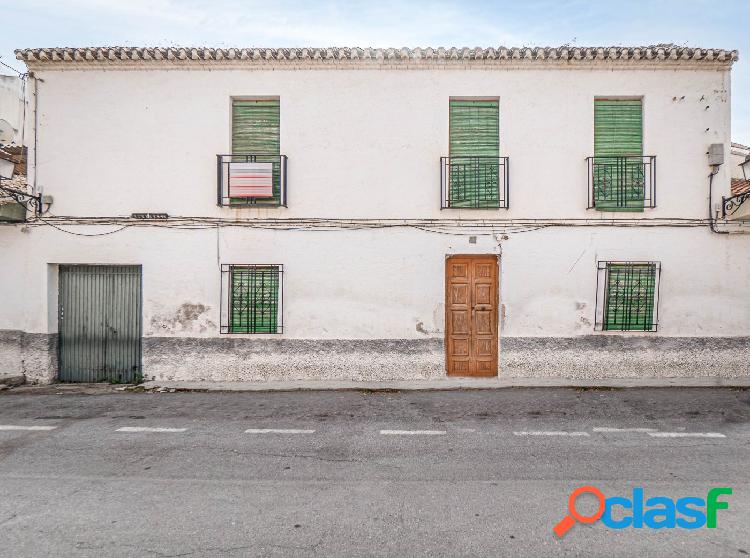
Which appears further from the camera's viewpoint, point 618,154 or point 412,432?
point 618,154

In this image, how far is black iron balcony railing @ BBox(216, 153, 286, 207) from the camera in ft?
27.9

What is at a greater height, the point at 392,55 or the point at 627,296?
the point at 392,55

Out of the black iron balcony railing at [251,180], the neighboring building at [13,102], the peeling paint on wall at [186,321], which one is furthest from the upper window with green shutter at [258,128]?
the neighboring building at [13,102]

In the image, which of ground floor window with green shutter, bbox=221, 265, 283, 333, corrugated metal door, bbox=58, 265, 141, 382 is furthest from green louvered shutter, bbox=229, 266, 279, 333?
corrugated metal door, bbox=58, 265, 141, 382

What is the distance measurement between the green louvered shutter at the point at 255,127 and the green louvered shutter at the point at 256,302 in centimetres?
220

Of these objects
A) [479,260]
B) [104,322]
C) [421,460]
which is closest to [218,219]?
[104,322]

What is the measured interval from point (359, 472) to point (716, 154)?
8.29 metres

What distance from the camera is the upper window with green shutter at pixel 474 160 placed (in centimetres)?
859

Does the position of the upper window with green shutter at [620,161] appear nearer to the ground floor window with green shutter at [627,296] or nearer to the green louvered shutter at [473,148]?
the ground floor window with green shutter at [627,296]

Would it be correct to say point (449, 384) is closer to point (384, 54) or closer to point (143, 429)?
point (143, 429)

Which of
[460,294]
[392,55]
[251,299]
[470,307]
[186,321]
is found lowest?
[186,321]

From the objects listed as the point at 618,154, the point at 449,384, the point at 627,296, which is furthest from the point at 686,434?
the point at 618,154

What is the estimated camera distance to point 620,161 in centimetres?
857

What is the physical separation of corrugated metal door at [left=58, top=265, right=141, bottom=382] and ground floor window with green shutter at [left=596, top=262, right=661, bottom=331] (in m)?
8.49
